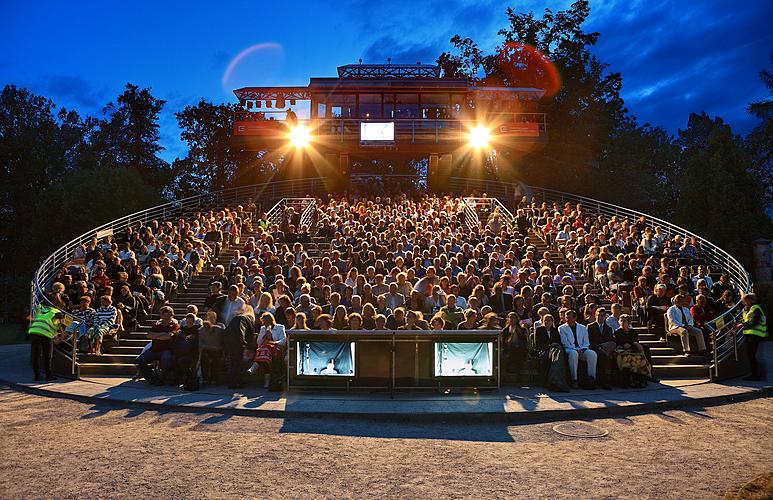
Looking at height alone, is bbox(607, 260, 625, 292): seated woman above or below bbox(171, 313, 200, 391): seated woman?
above

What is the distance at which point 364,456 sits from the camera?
705cm

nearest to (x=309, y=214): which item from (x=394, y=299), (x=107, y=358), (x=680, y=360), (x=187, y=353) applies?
(x=394, y=299)

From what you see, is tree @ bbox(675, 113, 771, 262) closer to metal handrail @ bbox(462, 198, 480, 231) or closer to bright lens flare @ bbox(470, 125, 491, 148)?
bright lens flare @ bbox(470, 125, 491, 148)

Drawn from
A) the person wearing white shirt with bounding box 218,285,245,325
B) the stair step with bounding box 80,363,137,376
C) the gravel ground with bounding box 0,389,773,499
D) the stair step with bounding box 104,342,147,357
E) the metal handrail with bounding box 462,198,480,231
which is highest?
the metal handrail with bounding box 462,198,480,231

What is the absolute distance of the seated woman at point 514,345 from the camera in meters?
11.4

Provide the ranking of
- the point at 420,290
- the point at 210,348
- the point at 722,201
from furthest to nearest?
the point at 722,201 → the point at 420,290 → the point at 210,348

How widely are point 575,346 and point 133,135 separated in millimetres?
58982

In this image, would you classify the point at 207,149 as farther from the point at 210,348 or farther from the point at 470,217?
the point at 210,348

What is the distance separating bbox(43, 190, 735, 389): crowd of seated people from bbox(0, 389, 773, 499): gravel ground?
2157 mm

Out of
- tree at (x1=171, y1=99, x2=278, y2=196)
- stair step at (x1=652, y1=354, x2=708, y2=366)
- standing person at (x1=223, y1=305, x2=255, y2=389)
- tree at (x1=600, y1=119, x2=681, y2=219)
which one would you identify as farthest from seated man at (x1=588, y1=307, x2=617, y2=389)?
tree at (x1=171, y1=99, x2=278, y2=196)

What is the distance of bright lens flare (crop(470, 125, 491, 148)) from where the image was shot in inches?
1544

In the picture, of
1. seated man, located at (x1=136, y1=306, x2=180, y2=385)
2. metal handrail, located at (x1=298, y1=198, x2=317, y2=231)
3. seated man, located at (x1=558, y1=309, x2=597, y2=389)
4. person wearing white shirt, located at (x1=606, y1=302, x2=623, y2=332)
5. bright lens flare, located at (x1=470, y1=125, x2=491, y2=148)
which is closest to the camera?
seated man, located at (x1=558, y1=309, x2=597, y2=389)

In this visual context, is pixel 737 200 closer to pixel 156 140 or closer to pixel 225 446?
pixel 225 446

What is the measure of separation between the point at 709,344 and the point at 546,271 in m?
4.02
